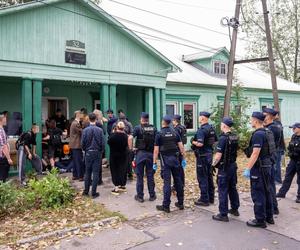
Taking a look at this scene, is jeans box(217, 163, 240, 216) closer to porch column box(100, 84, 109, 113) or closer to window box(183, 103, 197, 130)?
porch column box(100, 84, 109, 113)

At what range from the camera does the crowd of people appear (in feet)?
18.0

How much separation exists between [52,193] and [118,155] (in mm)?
1724

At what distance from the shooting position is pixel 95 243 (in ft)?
16.2

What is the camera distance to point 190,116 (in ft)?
53.8

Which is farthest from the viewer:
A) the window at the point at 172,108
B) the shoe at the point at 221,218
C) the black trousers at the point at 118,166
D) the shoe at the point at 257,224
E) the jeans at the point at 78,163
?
the window at the point at 172,108

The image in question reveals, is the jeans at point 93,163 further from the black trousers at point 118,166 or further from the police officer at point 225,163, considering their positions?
the police officer at point 225,163

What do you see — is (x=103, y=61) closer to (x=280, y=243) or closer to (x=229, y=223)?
(x=229, y=223)

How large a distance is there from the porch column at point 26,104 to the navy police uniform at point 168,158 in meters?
4.85

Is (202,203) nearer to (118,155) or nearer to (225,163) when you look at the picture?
(225,163)

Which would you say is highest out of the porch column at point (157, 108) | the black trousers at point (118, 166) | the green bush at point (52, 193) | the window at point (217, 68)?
the window at point (217, 68)

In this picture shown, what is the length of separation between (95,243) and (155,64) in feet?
28.8

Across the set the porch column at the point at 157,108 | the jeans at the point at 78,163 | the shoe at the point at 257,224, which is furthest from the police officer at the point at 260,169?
the porch column at the point at 157,108

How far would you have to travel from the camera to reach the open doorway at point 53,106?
12.5m

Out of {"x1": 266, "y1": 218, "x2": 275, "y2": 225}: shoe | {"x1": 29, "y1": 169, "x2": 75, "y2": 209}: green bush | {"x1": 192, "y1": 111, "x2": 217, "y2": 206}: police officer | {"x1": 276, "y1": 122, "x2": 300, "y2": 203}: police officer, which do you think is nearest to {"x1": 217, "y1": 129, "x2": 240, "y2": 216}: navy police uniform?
{"x1": 266, "y1": 218, "x2": 275, "y2": 225}: shoe
